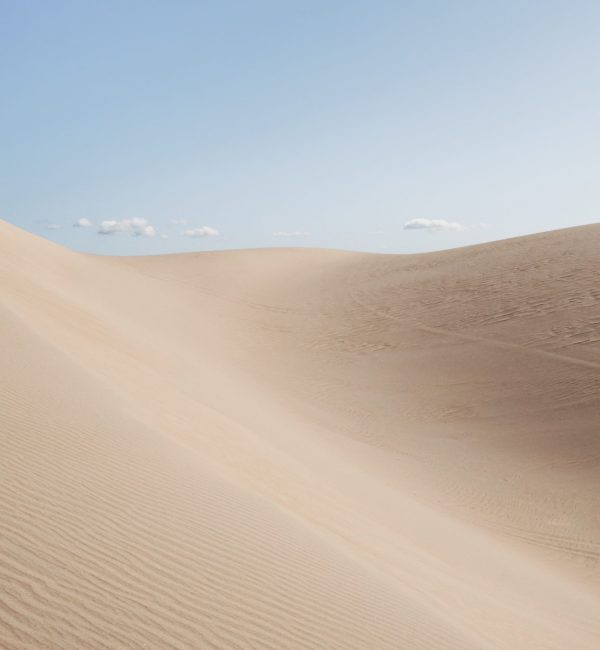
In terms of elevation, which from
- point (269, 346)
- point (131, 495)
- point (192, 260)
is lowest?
point (131, 495)

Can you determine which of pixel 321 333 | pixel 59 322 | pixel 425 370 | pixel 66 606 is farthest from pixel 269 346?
pixel 66 606

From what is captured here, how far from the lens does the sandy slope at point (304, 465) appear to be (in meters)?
3.28

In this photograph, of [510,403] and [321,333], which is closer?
[510,403]

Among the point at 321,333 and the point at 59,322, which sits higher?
the point at 321,333

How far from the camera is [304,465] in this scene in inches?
358

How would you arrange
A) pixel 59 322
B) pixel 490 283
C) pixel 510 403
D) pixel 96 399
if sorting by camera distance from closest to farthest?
pixel 96 399 → pixel 59 322 → pixel 510 403 → pixel 490 283

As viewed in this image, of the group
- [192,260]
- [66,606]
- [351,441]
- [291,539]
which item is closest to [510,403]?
[351,441]

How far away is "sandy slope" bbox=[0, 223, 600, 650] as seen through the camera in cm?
328

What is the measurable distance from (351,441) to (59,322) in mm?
6355

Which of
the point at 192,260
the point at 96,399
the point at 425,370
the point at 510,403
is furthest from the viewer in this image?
the point at 192,260

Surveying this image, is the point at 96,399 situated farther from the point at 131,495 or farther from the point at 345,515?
the point at 345,515

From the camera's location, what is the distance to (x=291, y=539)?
4582 mm

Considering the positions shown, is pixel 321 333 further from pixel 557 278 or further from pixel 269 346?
pixel 557 278

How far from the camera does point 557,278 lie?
21750 millimetres
